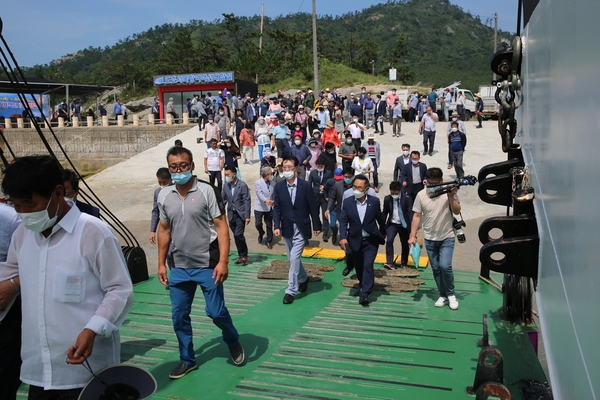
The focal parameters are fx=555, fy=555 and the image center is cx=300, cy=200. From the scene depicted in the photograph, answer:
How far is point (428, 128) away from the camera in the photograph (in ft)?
61.6

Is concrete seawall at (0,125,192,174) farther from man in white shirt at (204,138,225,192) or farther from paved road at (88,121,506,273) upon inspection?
man in white shirt at (204,138,225,192)

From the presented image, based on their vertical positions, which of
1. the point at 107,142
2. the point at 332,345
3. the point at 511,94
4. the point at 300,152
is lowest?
the point at 332,345

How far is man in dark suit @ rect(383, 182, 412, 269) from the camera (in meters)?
9.19

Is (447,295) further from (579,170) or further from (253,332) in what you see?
(579,170)

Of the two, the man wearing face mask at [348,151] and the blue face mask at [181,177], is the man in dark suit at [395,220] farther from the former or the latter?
the man wearing face mask at [348,151]

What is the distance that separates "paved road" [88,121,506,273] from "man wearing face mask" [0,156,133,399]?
24.2 ft

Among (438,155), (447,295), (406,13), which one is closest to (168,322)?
(447,295)

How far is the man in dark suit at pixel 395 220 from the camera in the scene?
9188 mm

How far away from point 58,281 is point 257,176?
15163 mm

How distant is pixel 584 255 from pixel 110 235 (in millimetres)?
2369

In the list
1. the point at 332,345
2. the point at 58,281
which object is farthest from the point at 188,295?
the point at 58,281

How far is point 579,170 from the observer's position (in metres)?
1.33

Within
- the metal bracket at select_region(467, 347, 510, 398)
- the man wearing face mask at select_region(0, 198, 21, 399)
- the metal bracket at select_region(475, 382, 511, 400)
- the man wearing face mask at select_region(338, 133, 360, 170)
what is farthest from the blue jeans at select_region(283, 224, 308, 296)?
the man wearing face mask at select_region(338, 133, 360, 170)

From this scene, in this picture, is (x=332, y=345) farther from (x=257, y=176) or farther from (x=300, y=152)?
(x=257, y=176)
